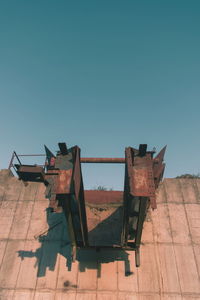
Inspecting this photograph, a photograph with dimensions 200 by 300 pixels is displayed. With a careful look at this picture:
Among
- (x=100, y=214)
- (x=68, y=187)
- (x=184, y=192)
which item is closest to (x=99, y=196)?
(x=100, y=214)

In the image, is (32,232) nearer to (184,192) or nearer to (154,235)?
(154,235)

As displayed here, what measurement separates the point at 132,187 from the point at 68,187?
1714 millimetres

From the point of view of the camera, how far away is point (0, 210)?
1059 cm

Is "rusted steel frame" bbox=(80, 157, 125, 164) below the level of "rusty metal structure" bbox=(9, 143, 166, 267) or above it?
above

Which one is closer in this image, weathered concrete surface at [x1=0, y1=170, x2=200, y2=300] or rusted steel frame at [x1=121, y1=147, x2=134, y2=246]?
rusted steel frame at [x1=121, y1=147, x2=134, y2=246]

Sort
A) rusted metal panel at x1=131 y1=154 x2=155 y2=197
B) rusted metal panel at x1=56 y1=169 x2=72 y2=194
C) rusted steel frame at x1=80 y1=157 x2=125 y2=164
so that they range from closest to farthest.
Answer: rusted metal panel at x1=131 y1=154 x2=155 y2=197 → rusted metal panel at x1=56 y1=169 x2=72 y2=194 → rusted steel frame at x1=80 y1=157 x2=125 y2=164

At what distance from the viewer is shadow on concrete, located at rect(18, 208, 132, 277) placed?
28.3 ft

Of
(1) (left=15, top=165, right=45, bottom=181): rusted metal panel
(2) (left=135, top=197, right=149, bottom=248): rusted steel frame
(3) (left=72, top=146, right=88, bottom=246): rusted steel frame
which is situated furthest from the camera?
(2) (left=135, top=197, right=149, bottom=248): rusted steel frame

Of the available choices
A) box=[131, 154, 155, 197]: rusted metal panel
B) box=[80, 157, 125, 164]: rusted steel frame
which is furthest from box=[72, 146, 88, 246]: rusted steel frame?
box=[131, 154, 155, 197]: rusted metal panel

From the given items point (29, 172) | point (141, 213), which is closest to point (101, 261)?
point (141, 213)

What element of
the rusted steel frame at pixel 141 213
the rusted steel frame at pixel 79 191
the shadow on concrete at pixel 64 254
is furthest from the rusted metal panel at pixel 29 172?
the shadow on concrete at pixel 64 254

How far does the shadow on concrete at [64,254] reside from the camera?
340 inches

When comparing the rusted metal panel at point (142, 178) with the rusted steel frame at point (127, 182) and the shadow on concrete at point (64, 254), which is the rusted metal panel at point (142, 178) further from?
the shadow on concrete at point (64, 254)

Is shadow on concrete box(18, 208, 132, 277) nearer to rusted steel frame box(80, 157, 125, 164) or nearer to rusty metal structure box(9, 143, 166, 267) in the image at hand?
rusty metal structure box(9, 143, 166, 267)
